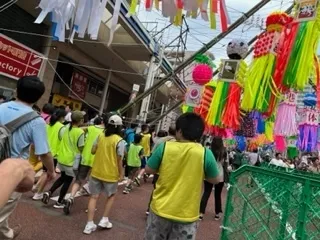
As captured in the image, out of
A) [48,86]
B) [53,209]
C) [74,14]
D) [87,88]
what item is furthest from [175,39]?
[74,14]

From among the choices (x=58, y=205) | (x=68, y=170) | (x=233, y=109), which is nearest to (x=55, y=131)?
(x=68, y=170)

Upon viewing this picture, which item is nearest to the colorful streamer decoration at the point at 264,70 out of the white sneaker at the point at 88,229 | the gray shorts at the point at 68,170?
the white sneaker at the point at 88,229

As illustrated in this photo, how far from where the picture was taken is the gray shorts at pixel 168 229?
3227mm

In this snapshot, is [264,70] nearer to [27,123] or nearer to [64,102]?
[27,123]

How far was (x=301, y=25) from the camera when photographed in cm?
423

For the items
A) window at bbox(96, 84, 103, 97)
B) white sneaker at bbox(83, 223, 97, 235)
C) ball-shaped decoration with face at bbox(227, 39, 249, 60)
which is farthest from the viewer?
window at bbox(96, 84, 103, 97)

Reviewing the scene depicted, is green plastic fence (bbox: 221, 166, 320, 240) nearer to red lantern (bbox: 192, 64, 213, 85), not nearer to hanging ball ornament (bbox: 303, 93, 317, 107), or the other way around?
hanging ball ornament (bbox: 303, 93, 317, 107)

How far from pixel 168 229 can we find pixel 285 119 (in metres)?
2.58

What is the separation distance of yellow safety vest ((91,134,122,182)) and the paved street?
0.75 meters

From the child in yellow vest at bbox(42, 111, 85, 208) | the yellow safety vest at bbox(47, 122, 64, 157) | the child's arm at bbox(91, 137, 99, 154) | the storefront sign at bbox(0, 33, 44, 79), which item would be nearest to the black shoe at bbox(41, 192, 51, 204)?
the child in yellow vest at bbox(42, 111, 85, 208)

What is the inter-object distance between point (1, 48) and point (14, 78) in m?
1.14

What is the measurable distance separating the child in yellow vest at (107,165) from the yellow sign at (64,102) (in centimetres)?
953

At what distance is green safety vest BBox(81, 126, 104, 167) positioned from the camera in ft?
19.3

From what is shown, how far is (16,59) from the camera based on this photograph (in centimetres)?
1073
